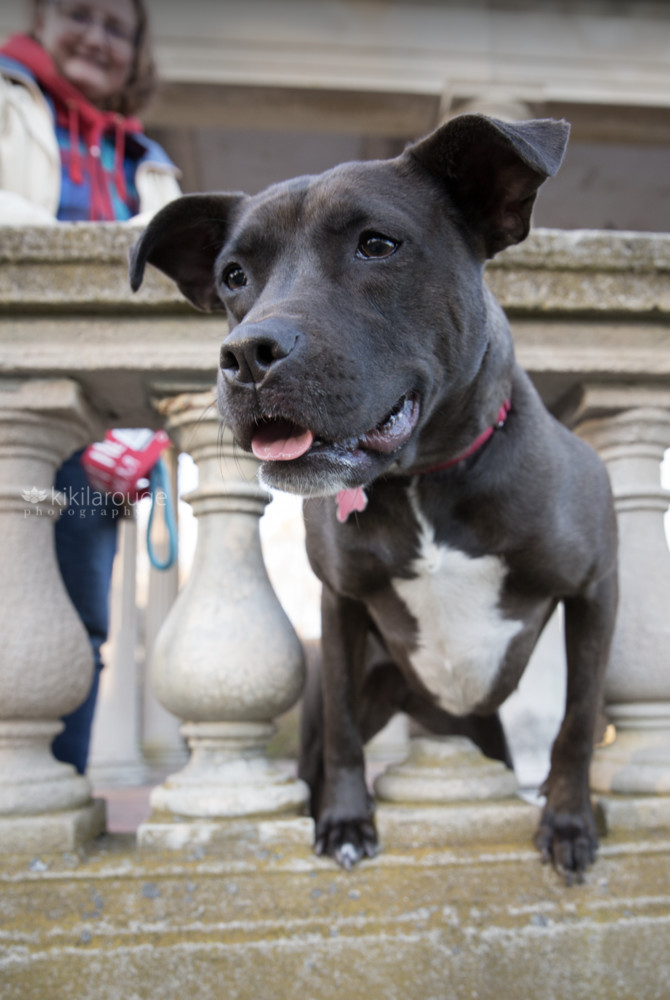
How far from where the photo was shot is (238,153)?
28.1 feet

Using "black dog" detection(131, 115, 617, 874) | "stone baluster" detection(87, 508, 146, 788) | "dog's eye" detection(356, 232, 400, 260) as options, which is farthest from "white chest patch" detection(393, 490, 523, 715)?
"stone baluster" detection(87, 508, 146, 788)

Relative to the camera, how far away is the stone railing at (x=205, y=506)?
5.96 ft

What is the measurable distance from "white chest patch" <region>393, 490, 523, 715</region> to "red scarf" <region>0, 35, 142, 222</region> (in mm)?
1583

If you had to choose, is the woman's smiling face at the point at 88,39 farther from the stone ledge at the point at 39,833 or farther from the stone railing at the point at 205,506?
the stone ledge at the point at 39,833

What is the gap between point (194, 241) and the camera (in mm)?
1956

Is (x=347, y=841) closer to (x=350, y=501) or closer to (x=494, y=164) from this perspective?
(x=350, y=501)

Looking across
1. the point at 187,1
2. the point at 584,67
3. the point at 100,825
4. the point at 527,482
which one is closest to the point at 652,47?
the point at 584,67

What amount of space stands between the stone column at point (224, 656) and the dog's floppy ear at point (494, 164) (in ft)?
2.40

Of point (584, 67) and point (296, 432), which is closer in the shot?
point (296, 432)

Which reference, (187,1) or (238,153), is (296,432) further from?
(238,153)

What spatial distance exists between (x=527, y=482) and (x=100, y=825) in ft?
4.31

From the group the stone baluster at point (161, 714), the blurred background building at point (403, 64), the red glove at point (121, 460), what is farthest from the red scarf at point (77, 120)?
the blurred background building at point (403, 64)

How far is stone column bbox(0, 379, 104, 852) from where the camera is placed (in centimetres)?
177

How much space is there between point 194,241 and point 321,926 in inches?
61.1
